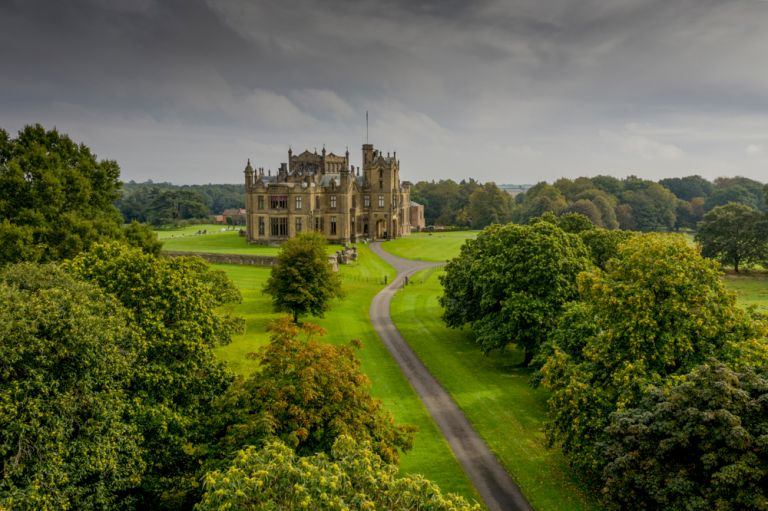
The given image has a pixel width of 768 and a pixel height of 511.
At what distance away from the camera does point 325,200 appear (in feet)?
300

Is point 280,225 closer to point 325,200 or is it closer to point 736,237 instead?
point 325,200

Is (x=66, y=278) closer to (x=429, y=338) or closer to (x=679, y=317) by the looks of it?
(x=679, y=317)

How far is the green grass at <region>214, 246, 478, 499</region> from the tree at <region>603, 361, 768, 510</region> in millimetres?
6454

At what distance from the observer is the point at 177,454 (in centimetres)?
1748

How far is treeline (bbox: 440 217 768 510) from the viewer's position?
15000 mm

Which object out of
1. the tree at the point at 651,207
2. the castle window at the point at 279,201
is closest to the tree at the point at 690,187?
the tree at the point at 651,207

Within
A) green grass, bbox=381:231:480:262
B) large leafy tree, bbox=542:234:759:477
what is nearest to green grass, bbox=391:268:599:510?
large leafy tree, bbox=542:234:759:477

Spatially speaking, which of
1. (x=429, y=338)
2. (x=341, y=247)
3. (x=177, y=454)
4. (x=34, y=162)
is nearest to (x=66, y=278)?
(x=177, y=454)

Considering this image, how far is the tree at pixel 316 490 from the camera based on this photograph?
422 inches

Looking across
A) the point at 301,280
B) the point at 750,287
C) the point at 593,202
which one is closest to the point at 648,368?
the point at 301,280

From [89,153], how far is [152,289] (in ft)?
77.4

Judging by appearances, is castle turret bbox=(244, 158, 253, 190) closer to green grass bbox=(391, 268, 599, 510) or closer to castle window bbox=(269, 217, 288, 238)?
castle window bbox=(269, 217, 288, 238)

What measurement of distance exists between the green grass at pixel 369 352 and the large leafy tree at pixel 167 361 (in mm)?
8460

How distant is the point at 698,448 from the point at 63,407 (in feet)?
59.0
